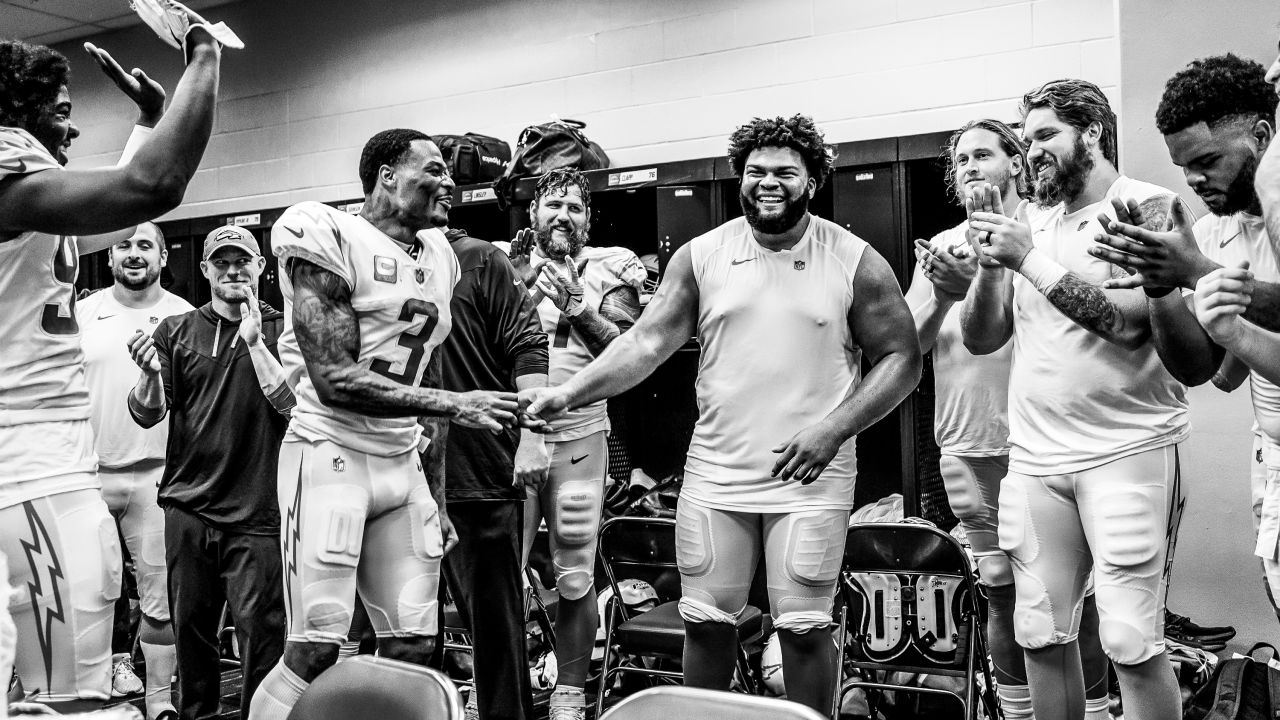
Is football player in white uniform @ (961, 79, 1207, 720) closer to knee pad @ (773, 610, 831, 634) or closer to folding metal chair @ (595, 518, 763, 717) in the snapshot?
knee pad @ (773, 610, 831, 634)

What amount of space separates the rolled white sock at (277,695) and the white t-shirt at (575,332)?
1.26 m

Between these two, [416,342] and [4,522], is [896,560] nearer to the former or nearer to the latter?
[416,342]

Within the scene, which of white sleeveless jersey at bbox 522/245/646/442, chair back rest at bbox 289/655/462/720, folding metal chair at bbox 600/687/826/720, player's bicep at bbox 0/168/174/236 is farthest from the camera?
white sleeveless jersey at bbox 522/245/646/442

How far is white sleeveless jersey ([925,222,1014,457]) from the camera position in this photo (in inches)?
140

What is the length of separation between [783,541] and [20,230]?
1.92m

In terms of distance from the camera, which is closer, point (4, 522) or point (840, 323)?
point (4, 522)

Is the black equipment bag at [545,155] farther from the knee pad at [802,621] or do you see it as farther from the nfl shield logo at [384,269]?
the knee pad at [802,621]

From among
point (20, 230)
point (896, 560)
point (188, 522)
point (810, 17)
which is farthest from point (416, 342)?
point (810, 17)

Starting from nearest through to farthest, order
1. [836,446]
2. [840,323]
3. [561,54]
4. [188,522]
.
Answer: [836,446] < [840,323] < [188,522] < [561,54]

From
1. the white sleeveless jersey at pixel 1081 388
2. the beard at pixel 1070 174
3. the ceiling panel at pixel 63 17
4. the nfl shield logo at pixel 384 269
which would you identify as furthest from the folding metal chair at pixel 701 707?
the ceiling panel at pixel 63 17

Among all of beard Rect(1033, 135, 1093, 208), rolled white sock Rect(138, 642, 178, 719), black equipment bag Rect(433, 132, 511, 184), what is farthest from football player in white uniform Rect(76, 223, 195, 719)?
beard Rect(1033, 135, 1093, 208)

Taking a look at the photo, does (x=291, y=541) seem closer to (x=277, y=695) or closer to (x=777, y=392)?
(x=277, y=695)

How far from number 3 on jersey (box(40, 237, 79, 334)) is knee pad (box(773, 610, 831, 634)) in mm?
1849

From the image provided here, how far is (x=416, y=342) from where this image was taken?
9.99 ft
